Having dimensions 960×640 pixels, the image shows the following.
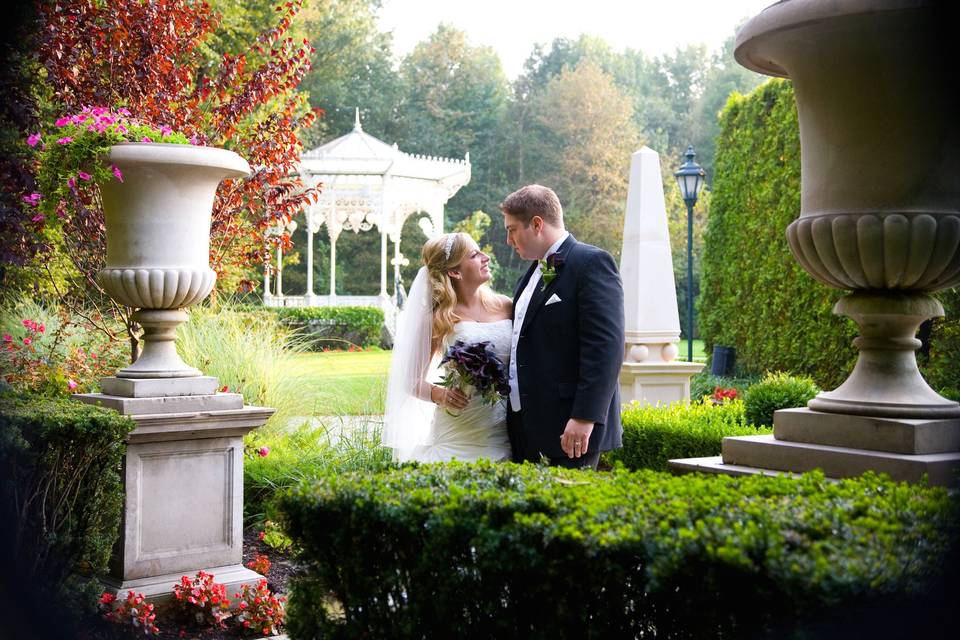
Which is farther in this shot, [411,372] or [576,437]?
[411,372]

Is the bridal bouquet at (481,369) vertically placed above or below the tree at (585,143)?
below

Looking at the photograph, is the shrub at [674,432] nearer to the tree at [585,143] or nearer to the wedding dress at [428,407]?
the wedding dress at [428,407]

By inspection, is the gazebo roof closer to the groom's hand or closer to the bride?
the bride

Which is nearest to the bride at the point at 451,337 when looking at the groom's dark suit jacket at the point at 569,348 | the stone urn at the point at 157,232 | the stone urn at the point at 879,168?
the groom's dark suit jacket at the point at 569,348

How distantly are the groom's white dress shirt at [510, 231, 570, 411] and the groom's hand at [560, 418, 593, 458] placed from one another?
0.33m

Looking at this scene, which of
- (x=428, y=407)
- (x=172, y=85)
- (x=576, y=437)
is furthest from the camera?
(x=172, y=85)

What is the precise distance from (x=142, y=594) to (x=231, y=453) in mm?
745

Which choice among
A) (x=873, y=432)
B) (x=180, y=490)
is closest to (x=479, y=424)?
(x=180, y=490)

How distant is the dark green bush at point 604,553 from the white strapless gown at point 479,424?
58.5 inches

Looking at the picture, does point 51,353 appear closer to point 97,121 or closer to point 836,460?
point 97,121

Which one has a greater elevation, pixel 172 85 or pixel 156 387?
pixel 172 85

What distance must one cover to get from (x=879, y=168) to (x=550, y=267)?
61.6 inches

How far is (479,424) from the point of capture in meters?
4.04

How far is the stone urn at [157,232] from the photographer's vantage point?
4031 millimetres
